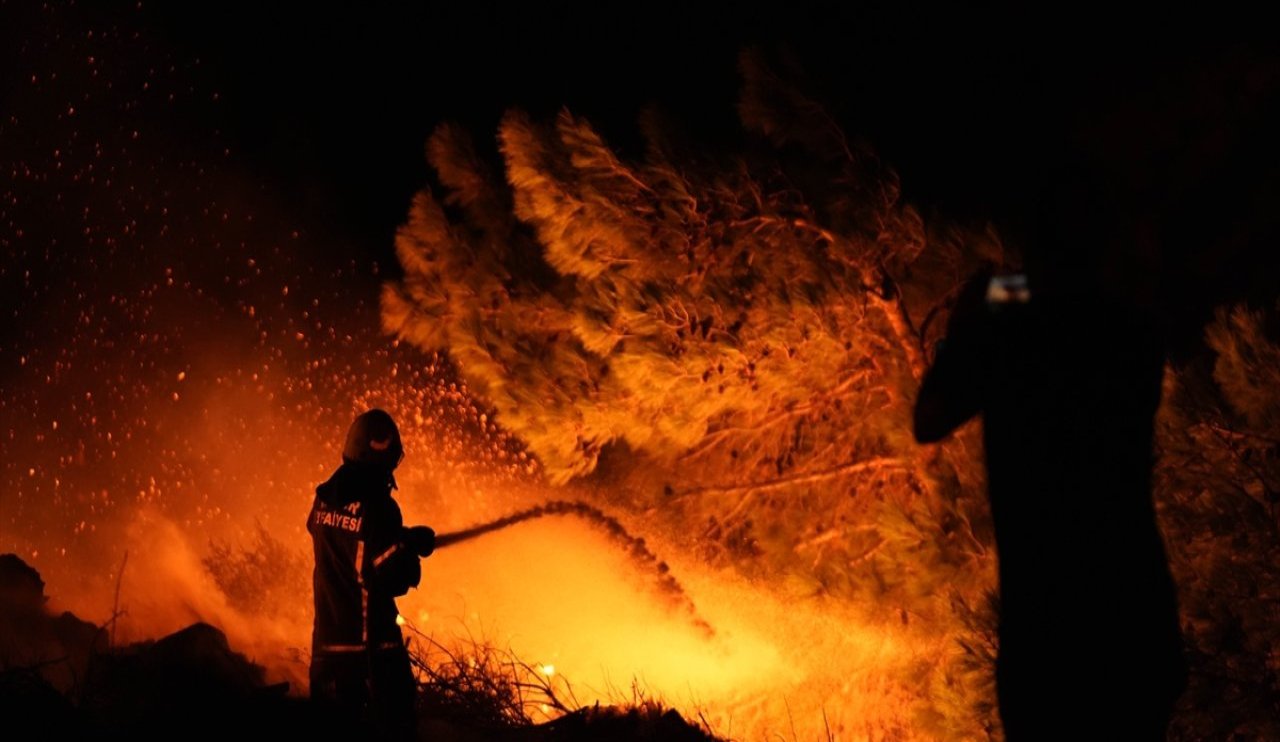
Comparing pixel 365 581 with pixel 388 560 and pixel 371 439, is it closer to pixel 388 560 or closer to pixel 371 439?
pixel 388 560

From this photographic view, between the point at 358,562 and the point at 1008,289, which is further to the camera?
the point at 1008,289

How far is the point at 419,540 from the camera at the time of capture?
3855mm

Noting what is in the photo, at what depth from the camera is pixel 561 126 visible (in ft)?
17.1

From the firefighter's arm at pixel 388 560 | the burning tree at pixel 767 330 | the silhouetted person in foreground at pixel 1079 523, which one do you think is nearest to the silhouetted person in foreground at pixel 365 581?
the firefighter's arm at pixel 388 560

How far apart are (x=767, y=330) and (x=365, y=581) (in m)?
2.21

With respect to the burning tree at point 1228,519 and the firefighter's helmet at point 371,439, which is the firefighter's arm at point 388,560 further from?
the burning tree at point 1228,519

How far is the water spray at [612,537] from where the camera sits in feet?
23.5

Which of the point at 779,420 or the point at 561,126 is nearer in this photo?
the point at 561,126

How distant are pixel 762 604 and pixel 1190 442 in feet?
10.7

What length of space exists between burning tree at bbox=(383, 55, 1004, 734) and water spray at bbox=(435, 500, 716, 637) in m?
1.27

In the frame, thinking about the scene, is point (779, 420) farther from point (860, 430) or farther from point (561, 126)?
point (561, 126)

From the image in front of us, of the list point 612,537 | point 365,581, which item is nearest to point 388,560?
point 365,581

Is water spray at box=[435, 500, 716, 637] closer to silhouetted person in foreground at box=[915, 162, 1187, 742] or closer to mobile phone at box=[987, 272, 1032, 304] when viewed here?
silhouetted person in foreground at box=[915, 162, 1187, 742]

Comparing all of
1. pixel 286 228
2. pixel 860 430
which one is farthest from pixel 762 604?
pixel 286 228
